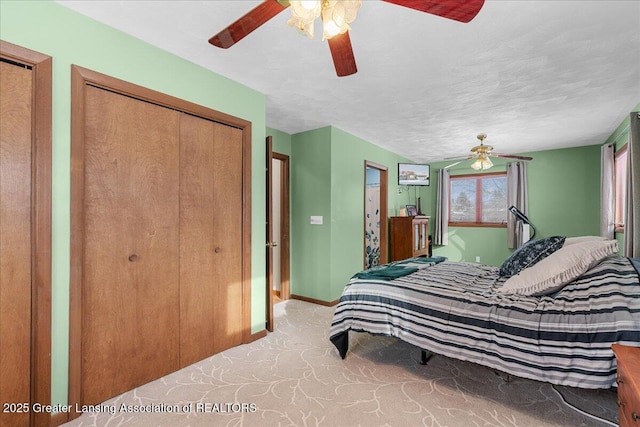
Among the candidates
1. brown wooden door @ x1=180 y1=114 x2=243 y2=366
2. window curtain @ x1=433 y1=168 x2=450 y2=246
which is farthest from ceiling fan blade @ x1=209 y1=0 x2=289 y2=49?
window curtain @ x1=433 y1=168 x2=450 y2=246

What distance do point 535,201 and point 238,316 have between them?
5.60m

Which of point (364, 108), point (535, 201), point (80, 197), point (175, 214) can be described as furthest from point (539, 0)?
point (535, 201)

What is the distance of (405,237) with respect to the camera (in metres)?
5.36

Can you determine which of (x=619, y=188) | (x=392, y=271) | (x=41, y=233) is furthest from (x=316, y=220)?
(x=619, y=188)

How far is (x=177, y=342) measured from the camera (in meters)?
2.40

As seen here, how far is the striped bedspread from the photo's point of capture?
1.60 metres

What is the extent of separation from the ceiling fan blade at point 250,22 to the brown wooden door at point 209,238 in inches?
44.4

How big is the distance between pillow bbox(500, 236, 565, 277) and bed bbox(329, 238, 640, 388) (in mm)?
28

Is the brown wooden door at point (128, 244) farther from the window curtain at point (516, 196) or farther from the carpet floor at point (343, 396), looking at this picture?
the window curtain at point (516, 196)

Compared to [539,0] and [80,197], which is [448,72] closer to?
[539,0]

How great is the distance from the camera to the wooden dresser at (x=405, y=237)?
535 centimetres

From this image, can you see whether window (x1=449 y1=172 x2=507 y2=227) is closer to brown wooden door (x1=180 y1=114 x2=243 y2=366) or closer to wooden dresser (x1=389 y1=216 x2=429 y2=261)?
wooden dresser (x1=389 y1=216 x2=429 y2=261)

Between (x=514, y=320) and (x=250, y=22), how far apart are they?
86.9 inches

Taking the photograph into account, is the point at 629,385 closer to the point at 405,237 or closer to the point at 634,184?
the point at 634,184
